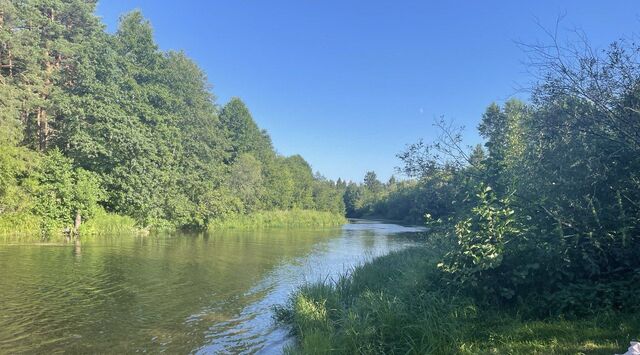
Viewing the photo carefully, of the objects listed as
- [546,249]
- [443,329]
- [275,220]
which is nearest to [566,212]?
[546,249]

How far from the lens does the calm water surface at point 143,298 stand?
8.88 m

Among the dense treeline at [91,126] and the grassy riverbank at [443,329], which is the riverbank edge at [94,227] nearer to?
the dense treeline at [91,126]

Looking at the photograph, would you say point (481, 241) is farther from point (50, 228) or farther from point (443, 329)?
point (50, 228)

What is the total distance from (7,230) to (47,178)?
4276 mm

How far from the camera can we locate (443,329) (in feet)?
21.0

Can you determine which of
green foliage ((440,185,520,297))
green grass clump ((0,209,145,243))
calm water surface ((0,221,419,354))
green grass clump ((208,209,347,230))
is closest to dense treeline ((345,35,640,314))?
green foliage ((440,185,520,297))

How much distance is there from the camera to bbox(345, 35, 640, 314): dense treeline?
6.40 m

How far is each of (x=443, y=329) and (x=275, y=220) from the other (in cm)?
5441

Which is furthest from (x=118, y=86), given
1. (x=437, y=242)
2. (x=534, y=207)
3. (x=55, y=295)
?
(x=534, y=207)

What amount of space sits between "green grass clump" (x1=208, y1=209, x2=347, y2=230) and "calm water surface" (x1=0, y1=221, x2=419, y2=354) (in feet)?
79.9

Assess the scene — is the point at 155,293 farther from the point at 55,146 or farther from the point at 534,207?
the point at 55,146

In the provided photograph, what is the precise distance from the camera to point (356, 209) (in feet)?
438

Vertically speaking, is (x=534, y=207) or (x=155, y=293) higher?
(x=534, y=207)

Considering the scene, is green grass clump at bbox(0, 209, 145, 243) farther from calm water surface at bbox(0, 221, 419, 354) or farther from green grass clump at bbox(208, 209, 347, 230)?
green grass clump at bbox(208, 209, 347, 230)
